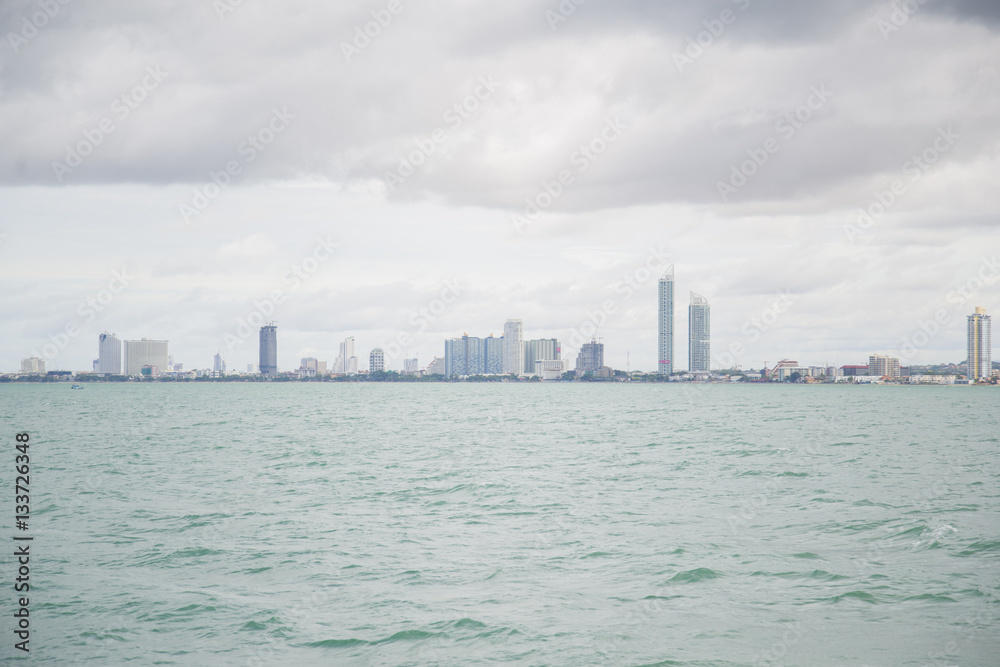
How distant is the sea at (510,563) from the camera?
51.5 ft

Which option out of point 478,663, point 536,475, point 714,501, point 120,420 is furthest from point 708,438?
point 120,420

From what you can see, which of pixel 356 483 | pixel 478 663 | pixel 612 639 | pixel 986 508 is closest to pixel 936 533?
pixel 986 508

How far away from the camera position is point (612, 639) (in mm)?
15977

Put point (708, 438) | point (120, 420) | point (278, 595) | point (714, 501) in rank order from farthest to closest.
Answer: point (120, 420) → point (708, 438) → point (714, 501) → point (278, 595)

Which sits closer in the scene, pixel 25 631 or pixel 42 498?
pixel 25 631

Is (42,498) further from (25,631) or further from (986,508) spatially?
(986,508)

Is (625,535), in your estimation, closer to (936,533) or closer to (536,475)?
(936,533)

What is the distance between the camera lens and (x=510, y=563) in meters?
21.8

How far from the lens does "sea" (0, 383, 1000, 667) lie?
15.7 m

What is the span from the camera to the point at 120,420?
97.4m

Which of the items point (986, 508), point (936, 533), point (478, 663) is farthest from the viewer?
point (986, 508)

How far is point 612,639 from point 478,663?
2.89 meters

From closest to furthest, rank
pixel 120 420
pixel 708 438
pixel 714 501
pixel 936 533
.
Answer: pixel 936 533 → pixel 714 501 → pixel 708 438 → pixel 120 420

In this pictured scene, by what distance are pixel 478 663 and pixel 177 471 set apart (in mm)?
33874
